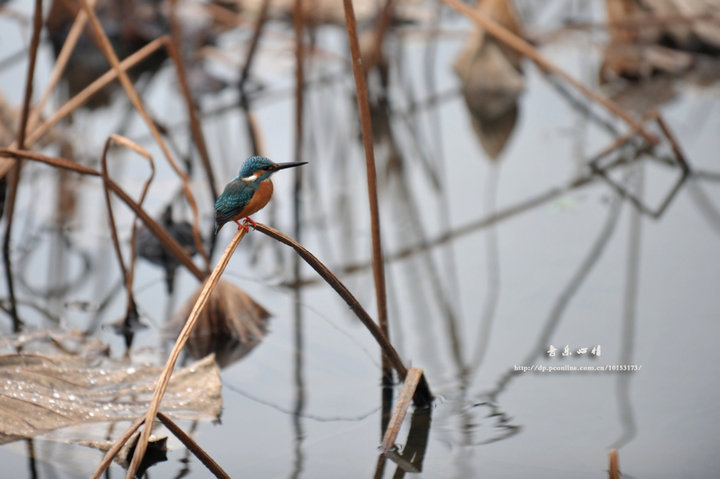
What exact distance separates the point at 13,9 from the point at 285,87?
7.67 feet

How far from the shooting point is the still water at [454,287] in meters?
2.61

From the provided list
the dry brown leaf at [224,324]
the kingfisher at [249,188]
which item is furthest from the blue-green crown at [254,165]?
the dry brown leaf at [224,324]

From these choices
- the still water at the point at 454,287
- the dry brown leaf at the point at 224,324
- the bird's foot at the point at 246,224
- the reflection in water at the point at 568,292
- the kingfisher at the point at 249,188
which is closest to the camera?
the bird's foot at the point at 246,224

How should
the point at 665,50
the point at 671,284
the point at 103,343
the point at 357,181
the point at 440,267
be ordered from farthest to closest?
1. the point at 665,50
2. the point at 357,181
3. the point at 440,267
4. the point at 671,284
5. the point at 103,343

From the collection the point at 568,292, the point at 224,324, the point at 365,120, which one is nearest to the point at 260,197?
the point at 365,120

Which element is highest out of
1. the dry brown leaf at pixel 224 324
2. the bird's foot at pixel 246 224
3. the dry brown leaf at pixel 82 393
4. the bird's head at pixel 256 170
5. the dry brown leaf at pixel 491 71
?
the dry brown leaf at pixel 491 71

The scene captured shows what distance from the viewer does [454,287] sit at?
3.71 m

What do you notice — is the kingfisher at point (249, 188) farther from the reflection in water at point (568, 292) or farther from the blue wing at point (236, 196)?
the reflection in water at point (568, 292)

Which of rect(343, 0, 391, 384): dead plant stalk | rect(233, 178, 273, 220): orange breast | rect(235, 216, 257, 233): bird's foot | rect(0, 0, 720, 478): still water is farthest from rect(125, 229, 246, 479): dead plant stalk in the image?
rect(343, 0, 391, 384): dead plant stalk

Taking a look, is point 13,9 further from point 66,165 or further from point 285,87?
point 66,165

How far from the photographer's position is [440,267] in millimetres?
3906

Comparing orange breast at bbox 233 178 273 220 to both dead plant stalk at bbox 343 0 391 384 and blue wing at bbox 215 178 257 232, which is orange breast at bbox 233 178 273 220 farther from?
dead plant stalk at bbox 343 0 391 384

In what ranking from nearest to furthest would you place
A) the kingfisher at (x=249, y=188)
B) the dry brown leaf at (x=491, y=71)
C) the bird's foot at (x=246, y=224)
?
the bird's foot at (x=246, y=224)
the kingfisher at (x=249, y=188)
the dry brown leaf at (x=491, y=71)

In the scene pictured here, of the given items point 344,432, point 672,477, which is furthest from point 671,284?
point 344,432
